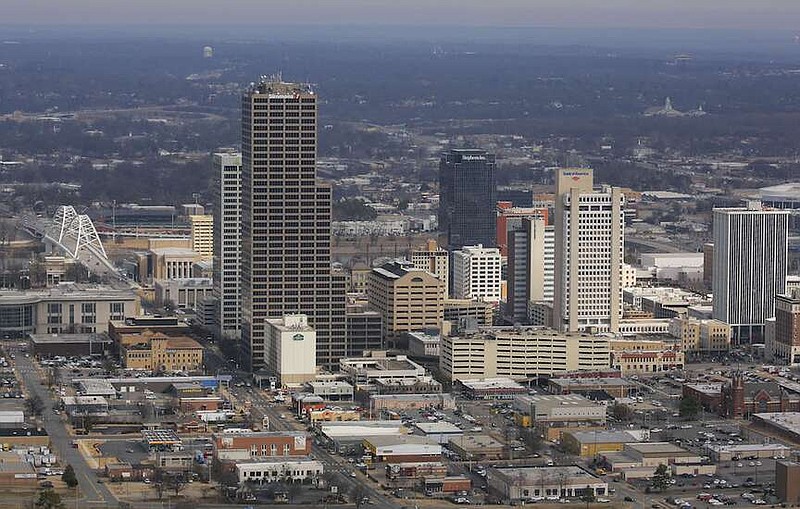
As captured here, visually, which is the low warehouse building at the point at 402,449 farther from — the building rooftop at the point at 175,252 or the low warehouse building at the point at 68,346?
the building rooftop at the point at 175,252

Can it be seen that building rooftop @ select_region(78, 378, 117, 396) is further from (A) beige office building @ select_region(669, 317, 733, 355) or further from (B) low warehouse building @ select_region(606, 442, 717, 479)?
(A) beige office building @ select_region(669, 317, 733, 355)

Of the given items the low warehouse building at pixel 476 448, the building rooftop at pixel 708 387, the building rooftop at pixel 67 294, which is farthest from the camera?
the building rooftop at pixel 67 294

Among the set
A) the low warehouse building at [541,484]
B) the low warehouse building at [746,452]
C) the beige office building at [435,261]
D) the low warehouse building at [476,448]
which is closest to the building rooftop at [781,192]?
the beige office building at [435,261]

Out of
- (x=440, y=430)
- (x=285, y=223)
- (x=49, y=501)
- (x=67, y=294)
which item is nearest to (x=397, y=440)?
(x=440, y=430)

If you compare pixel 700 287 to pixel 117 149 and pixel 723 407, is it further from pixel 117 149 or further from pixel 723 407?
pixel 117 149

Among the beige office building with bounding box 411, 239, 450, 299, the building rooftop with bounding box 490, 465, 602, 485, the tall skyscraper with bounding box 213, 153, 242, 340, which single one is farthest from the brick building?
the beige office building with bounding box 411, 239, 450, 299

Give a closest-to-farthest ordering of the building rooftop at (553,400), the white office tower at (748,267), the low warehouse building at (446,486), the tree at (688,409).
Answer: the low warehouse building at (446,486) → the building rooftop at (553,400) → the tree at (688,409) → the white office tower at (748,267)
